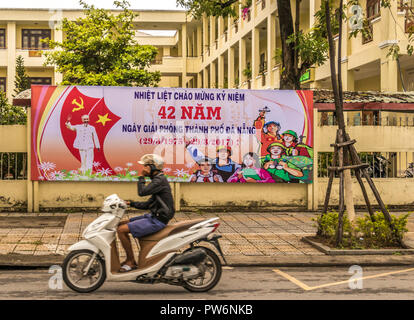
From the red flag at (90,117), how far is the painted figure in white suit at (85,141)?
0.07m

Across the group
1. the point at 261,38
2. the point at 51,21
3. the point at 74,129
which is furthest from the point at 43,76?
the point at 74,129

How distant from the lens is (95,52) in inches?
1064

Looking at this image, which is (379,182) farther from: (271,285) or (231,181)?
(271,285)

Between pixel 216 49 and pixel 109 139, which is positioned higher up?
pixel 216 49

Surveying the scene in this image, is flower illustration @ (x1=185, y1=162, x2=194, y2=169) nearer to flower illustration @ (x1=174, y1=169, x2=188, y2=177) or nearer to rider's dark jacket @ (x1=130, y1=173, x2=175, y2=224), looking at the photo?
flower illustration @ (x1=174, y1=169, x2=188, y2=177)

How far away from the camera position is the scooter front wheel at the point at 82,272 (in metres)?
6.88

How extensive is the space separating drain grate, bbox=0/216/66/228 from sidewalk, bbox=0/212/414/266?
0.02 m

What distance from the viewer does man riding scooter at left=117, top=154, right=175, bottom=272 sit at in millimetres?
6969

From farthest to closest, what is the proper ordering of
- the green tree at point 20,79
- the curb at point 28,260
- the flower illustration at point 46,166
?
the green tree at point 20,79 < the flower illustration at point 46,166 < the curb at point 28,260

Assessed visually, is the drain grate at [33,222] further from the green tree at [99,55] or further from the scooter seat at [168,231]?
the green tree at [99,55]

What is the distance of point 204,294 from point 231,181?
24.5 ft

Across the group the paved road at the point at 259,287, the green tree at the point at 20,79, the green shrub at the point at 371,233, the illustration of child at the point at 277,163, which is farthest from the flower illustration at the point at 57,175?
the green tree at the point at 20,79

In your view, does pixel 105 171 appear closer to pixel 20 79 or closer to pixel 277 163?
pixel 277 163

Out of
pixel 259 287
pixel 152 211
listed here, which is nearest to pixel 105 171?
pixel 152 211
